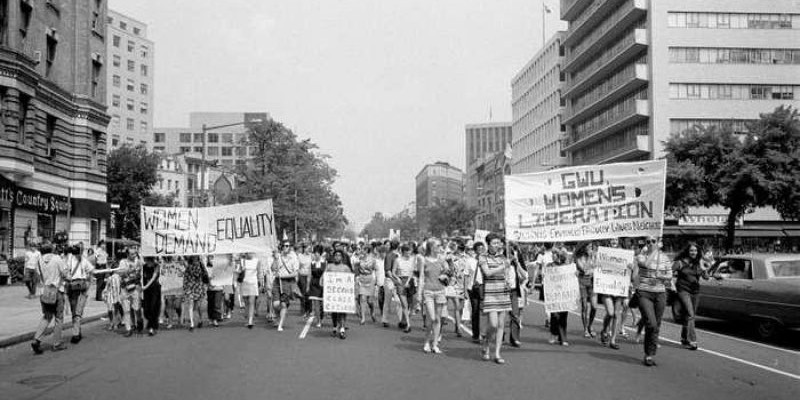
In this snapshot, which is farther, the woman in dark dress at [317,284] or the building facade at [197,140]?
the building facade at [197,140]

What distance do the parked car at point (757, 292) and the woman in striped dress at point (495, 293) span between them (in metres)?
5.26

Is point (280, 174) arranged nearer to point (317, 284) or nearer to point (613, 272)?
point (317, 284)

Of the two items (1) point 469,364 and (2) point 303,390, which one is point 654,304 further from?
(2) point 303,390

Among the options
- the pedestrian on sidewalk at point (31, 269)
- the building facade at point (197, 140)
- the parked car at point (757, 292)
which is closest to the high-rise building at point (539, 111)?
the building facade at point (197, 140)

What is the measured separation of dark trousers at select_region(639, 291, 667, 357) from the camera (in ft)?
32.3

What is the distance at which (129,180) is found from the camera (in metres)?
58.3

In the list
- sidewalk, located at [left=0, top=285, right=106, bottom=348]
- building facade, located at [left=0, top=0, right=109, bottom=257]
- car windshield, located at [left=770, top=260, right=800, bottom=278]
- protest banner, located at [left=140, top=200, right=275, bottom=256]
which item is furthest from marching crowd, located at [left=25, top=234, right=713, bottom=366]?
building facade, located at [left=0, top=0, right=109, bottom=257]

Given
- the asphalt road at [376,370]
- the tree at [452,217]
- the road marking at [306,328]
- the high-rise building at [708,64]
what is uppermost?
the high-rise building at [708,64]

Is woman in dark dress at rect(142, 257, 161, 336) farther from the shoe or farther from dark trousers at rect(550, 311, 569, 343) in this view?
dark trousers at rect(550, 311, 569, 343)

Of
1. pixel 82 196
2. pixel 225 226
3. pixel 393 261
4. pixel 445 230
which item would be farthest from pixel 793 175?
pixel 445 230

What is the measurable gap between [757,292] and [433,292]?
244 inches

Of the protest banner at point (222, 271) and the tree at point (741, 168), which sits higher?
the tree at point (741, 168)

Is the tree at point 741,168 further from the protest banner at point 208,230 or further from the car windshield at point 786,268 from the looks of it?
the protest banner at point 208,230

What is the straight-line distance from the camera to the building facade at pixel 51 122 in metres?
24.2
